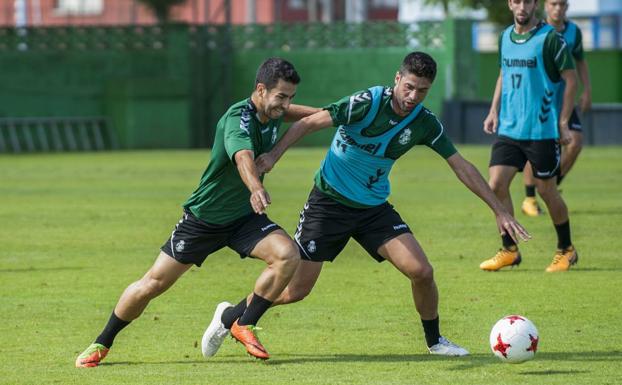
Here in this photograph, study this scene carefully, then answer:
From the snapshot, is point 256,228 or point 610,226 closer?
point 256,228

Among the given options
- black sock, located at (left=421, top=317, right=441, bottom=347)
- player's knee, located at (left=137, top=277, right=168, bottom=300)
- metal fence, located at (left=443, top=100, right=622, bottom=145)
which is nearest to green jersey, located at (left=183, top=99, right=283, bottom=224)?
player's knee, located at (left=137, top=277, right=168, bottom=300)

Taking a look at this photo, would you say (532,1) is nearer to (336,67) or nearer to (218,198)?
(218,198)

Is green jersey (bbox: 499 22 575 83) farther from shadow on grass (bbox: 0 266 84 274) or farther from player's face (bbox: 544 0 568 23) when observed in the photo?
shadow on grass (bbox: 0 266 84 274)

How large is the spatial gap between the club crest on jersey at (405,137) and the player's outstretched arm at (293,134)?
52cm

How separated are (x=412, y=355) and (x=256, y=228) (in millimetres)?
1273

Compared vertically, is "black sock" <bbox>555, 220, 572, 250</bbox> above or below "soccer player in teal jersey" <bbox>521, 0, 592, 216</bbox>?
below

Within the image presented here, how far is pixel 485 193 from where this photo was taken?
8586 mm

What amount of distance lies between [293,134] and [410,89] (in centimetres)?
77

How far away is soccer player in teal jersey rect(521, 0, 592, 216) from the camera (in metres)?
13.7

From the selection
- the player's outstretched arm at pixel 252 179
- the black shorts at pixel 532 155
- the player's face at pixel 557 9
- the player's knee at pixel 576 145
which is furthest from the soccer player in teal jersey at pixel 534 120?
the player's outstretched arm at pixel 252 179

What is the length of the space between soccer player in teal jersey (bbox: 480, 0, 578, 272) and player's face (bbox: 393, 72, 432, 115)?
388 centimetres

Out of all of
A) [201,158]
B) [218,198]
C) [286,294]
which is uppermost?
[218,198]

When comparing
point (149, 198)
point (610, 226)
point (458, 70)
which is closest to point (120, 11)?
point (458, 70)

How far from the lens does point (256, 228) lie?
27.7ft
